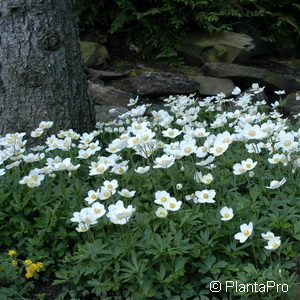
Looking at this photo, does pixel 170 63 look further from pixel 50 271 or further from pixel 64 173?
pixel 50 271

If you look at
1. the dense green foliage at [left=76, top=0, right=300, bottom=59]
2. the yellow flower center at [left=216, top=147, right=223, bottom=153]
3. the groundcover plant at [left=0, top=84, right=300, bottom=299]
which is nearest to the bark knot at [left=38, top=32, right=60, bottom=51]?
Answer: the groundcover plant at [left=0, top=84, right=300, bottom=299]

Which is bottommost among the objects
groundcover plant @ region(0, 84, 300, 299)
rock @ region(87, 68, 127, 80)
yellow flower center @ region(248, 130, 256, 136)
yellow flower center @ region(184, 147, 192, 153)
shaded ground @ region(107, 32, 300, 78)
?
shaded ground @ region(107, 32, 300, 78)

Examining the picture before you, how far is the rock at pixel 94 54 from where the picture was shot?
7293 millimetres

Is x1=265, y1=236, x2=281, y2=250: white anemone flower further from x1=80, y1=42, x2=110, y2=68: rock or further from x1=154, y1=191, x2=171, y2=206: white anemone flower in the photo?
x1=80, y1=42, x2=110, y2=68: rock

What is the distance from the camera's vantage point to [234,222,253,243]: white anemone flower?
274 centimetres

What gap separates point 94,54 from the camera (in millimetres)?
7383

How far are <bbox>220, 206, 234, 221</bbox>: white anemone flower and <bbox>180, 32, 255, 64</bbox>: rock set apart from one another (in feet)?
16.2

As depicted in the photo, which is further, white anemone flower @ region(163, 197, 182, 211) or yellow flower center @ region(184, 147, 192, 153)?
yellow flower center @ region(184, 147, 192, 153)

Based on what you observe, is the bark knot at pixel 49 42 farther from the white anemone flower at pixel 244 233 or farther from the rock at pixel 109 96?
the white anemone flower at pixel 244 233

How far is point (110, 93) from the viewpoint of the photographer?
6.37 metres

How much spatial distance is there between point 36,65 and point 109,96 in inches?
78.1

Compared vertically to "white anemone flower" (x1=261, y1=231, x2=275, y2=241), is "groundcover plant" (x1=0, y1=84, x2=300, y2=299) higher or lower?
lower

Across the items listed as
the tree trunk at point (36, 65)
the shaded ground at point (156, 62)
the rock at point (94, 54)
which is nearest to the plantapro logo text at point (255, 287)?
the tree trunk at point (36, 65)

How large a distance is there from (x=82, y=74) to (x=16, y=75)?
54 cm
